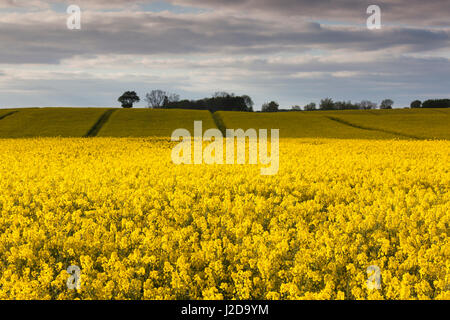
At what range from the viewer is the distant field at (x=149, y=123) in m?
45.6

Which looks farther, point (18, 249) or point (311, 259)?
point (18, 249)

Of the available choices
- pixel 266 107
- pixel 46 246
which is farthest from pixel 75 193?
pixel 266 107

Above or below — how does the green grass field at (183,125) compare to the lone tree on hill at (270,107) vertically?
below

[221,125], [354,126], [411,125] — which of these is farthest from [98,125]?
[411,125]

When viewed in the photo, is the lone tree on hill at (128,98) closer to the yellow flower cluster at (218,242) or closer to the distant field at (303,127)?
the distant field at (303,127)

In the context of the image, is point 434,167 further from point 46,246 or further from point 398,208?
point 46,246

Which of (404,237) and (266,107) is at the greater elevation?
(266,107)

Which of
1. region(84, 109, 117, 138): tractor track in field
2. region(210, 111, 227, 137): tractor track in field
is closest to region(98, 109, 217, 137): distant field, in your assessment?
region(84, 109, 117, 138): tractor track in field

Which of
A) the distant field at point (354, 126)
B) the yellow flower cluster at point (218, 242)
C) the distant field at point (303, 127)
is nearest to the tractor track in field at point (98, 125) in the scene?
the distant field at point (303, 127)

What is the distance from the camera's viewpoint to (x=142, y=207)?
10.3 metres

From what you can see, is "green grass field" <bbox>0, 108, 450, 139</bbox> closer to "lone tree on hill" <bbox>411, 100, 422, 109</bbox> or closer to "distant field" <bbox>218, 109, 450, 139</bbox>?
"distant field" <bbox>218, 109, 450, 139</bbox>

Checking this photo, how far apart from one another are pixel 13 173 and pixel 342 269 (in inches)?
551

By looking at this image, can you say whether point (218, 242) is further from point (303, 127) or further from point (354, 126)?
point (354, 126)

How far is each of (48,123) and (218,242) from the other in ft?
170
